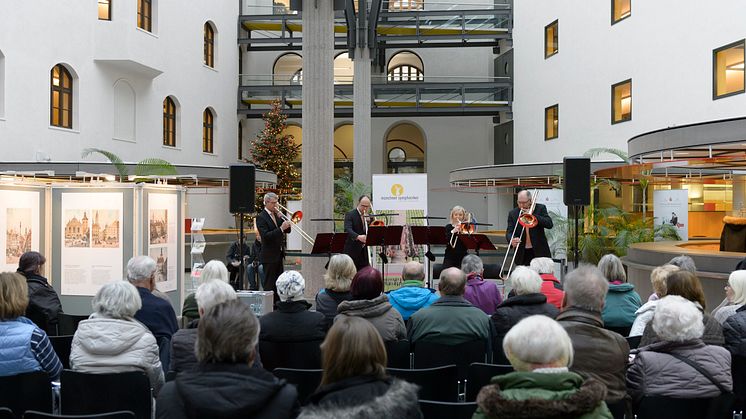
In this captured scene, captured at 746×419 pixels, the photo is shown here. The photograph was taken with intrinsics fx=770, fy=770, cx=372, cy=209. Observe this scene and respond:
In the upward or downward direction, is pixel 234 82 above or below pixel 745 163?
above

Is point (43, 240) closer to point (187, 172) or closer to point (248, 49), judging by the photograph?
point (187, 172)

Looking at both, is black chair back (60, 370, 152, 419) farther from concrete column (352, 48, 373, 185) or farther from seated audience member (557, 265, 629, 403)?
concrete column (352, 48, 373, 185)

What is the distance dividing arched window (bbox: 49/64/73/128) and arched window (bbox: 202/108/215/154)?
25.0 feet

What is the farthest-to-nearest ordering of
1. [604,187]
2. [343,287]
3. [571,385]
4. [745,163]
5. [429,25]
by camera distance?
1. [429,25]
2. [604,187]
3. [745,163]
4. [343,287]
5. [571,385]

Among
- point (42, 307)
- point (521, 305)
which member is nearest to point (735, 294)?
point (521, 305)

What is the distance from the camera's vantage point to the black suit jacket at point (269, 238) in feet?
35.9

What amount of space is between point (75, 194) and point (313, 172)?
4217 millimetres

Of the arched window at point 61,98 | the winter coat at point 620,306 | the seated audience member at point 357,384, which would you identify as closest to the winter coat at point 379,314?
the winter coat at point 620,306

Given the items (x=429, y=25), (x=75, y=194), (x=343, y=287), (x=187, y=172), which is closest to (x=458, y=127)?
(x=429, y=25)

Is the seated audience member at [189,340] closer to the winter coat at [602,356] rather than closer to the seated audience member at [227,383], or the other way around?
the seated audience member at [227,383]

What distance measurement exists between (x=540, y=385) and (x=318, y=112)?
11.1 metres

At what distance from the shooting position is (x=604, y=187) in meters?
24.0

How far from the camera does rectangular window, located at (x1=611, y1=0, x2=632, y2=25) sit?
72.6 ft

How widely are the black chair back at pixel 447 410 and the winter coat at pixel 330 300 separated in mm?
2424
